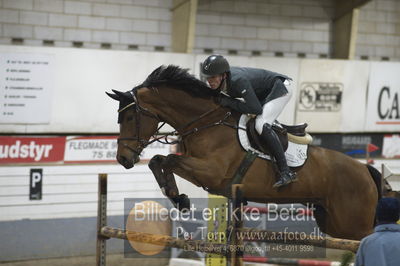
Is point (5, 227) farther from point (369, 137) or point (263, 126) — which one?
point (369, 137)

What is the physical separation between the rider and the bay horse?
122 mm

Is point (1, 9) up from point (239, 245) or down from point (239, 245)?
up

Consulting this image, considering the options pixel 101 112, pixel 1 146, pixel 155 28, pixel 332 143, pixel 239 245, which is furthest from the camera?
pixel 332 143

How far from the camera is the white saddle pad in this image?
15.0 feet

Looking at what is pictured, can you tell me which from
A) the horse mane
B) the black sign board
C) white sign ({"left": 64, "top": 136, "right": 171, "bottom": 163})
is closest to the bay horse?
the horse mane

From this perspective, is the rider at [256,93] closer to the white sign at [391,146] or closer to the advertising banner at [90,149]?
the advertising banner at [90,149]

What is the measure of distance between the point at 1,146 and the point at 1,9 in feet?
5.37

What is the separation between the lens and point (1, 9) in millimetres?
6887

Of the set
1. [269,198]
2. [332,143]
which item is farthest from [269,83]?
[332,143]

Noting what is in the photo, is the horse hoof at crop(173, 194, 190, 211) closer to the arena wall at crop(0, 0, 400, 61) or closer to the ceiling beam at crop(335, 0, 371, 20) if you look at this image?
the arena wall at crop(0, 0, 400, 61)

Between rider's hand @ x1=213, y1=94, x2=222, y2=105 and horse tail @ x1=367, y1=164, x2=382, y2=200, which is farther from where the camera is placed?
horse tail @ x1=367, y1=164, x2=382, y2=200

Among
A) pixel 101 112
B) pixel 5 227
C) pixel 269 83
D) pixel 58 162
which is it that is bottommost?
pixel 5 227

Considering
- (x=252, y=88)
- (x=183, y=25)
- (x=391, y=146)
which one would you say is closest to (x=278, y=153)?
(x=252, y=88)

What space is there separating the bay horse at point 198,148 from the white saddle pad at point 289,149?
0.13 ft
